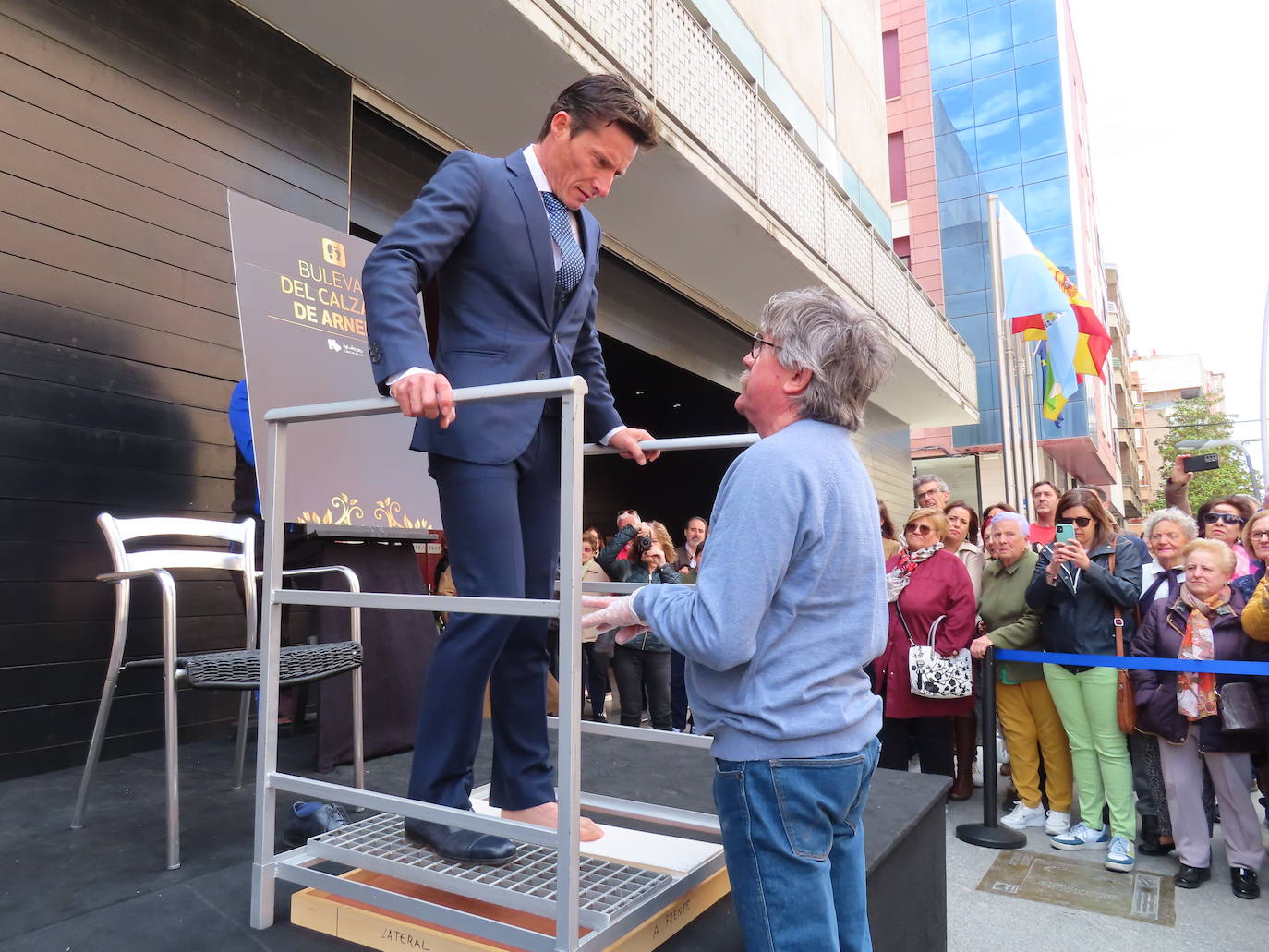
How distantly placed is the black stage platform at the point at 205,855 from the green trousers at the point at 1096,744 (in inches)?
71.9

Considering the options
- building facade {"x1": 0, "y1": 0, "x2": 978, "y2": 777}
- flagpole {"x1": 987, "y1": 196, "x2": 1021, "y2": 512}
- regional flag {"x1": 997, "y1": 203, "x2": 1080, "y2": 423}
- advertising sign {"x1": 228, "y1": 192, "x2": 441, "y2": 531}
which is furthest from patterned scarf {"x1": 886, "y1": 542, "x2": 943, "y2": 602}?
regional flag {"x1": 997, "y1": 203, "x2": 1080, "y2": 423}

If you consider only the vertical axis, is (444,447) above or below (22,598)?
above

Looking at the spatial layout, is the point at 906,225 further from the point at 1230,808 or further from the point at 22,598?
the point at 22,598

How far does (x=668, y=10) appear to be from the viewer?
5863mm

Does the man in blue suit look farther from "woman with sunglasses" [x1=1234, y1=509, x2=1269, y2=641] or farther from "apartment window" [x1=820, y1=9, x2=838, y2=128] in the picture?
"apartment window" [x1=820, y1=9, x2=838, y2=128]

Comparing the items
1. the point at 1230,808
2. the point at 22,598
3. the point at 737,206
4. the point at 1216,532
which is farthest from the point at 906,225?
the point at 22,598

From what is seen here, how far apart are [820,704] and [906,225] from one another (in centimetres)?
2550

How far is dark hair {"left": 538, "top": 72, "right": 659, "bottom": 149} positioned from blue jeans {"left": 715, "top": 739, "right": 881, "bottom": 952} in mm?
1335

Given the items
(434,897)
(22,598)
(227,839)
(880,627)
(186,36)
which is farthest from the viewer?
(186,36)

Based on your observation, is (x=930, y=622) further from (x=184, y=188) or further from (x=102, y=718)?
(x=184, y=188)

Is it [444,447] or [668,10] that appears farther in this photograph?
[668,10]

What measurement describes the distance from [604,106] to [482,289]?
18.7 inches

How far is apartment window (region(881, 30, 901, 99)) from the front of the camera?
25.0 meters

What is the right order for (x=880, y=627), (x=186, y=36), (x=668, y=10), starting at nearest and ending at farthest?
1. (x=880, y=627)
2. (x=186, y=36)
3. (x=668, y=10)
